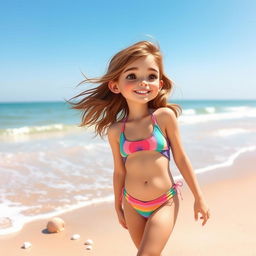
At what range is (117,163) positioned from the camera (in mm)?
2791

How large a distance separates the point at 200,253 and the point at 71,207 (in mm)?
2178

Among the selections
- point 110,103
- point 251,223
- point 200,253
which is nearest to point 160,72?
point 110,103

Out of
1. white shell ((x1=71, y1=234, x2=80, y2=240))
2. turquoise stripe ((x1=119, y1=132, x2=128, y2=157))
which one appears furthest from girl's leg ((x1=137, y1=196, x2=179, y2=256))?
white shell ((x1=71, y1=234, x2=80, y2=240))

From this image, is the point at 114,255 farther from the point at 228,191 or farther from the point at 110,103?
the point at 228,191

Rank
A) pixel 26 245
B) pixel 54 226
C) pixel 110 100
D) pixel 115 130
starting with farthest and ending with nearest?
pixel 54 226 → pixel 26 245 → pixel 110 100 → pixel 115 130

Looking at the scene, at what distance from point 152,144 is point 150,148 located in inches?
1.3

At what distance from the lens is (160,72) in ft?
9.09

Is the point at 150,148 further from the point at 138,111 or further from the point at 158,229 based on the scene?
the point at 158,229

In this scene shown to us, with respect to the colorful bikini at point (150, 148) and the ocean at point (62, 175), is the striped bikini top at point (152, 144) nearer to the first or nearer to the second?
the colorful bikini at point (150, 148)

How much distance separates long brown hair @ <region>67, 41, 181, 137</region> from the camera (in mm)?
2670

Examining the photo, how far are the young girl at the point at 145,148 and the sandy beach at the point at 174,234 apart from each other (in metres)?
1.17

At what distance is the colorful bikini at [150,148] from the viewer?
2.49 m

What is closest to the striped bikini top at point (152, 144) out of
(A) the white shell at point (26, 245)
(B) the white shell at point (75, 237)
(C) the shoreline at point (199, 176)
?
(B) the white shell at point (75, 237)

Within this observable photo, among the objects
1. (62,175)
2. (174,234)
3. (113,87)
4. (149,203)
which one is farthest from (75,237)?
(62,175)
